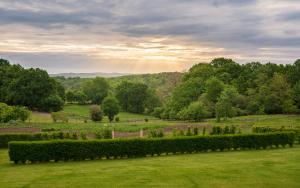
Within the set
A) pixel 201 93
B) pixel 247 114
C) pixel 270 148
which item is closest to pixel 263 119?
pixel 247 114

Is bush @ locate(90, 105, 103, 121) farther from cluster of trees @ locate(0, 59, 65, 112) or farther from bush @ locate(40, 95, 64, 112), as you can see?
cluster of trees @ locate(0, 59, 65, 112)

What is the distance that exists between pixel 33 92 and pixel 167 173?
68.1m

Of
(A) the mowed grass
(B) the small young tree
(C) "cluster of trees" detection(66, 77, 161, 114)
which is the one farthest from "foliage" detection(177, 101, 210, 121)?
(A) the mowed grass

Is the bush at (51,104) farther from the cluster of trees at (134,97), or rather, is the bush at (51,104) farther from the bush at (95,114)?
the cluster of trees at (134,97)

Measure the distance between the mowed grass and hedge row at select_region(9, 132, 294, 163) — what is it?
3.49 feet

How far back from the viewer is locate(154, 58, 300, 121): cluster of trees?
73.1 metres

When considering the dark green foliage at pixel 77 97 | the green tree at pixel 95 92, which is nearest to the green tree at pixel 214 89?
the green tree at pixel 95 92

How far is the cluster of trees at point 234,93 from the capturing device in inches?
2879

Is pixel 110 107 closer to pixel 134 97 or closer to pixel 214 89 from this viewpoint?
pixel 214 89

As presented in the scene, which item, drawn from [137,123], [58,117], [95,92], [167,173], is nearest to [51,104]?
[58,117]

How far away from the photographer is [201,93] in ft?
291

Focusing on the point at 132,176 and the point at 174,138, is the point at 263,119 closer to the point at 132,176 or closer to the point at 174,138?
the point at 174,138

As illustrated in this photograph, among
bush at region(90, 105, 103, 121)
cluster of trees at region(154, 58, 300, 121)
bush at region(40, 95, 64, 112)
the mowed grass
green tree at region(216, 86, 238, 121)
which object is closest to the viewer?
the mowed grass

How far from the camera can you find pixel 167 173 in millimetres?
22734
